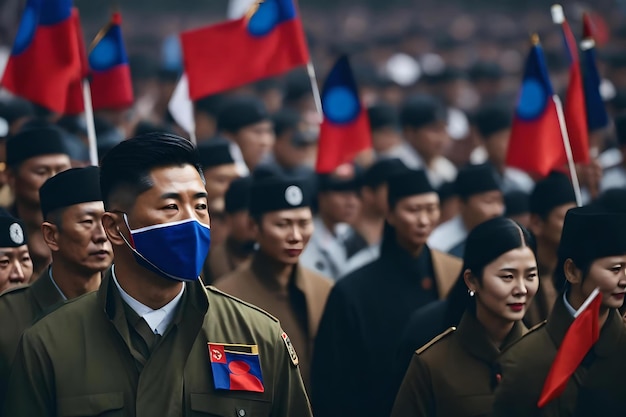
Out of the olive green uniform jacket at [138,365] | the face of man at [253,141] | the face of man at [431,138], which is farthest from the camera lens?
the face of man at [431,138]

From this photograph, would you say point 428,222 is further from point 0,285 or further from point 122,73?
point 0,285

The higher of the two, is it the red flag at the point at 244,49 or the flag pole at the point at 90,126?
the red flag at the point at 244,49

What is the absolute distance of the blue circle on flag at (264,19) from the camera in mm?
10070

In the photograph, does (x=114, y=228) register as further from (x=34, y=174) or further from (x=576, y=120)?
(x=576, y=120)

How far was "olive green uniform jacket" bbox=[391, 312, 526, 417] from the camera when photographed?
6973mm

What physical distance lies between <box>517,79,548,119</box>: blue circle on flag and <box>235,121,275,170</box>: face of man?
343 centimetres

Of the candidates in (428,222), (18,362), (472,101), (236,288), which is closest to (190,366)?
(18,362)

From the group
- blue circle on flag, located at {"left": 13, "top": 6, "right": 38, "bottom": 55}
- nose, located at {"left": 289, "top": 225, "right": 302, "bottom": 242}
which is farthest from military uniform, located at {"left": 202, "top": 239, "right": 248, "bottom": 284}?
blue circle on flag, located at {"left": 13, "top": 6, "right": 38, "bottom": 55}

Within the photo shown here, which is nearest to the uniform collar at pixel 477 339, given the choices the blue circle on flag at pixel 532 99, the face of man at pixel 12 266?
the face of man at pixel 12 266

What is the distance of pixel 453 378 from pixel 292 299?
2447mm

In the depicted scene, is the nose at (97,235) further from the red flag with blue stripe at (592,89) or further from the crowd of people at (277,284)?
the red flag with blue stripe at (592,89)

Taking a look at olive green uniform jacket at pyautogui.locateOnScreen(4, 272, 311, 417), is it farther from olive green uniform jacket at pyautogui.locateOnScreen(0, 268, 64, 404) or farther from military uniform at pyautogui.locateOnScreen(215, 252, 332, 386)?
military uniform at pyautogui.locateOnScreen(215, 252, 332, 386)

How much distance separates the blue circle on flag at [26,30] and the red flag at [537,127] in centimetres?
355

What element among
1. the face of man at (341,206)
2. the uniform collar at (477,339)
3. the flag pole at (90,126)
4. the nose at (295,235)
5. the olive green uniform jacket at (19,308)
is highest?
the flag pole at (90,126)
